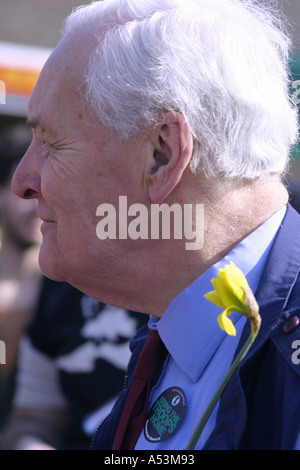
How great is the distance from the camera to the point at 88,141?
191cm

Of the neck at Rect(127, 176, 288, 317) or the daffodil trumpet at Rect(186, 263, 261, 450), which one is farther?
the neck at Rect(127, 176, 288, 317)

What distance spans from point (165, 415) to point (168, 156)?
0.63 meters

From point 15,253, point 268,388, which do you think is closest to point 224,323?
point 268,388

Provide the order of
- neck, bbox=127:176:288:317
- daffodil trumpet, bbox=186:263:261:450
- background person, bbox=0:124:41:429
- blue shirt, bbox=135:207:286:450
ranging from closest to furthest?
daffodil trumpet, bbox=186:263:261:450 < blue shirt, bbox=135:207:286:450 < neck, bbox=127:176:288:317 < background person, bbox=0:124:41:429

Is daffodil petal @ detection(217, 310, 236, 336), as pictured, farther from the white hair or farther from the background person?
the background person

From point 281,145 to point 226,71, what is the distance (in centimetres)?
27

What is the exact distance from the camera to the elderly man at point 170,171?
181 centimetres

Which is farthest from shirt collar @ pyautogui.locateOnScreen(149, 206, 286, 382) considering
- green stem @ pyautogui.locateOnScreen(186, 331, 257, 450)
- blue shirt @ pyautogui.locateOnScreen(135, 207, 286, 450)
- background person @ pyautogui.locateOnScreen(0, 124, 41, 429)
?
background person @ pyautogui.locateOnScreen(0, 124, 41, 429)

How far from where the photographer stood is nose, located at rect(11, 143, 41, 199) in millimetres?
2041

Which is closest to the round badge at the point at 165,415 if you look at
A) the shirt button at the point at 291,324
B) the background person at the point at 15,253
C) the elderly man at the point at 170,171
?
the elderly man at the point at 170,171

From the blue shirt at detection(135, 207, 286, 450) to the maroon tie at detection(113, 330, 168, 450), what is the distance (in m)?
0.05

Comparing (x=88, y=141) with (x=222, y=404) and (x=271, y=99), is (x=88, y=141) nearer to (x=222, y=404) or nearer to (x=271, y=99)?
(x=271, y=99)

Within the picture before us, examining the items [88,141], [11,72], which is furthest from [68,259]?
[11,72]

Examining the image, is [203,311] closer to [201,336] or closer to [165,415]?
[201,336]
